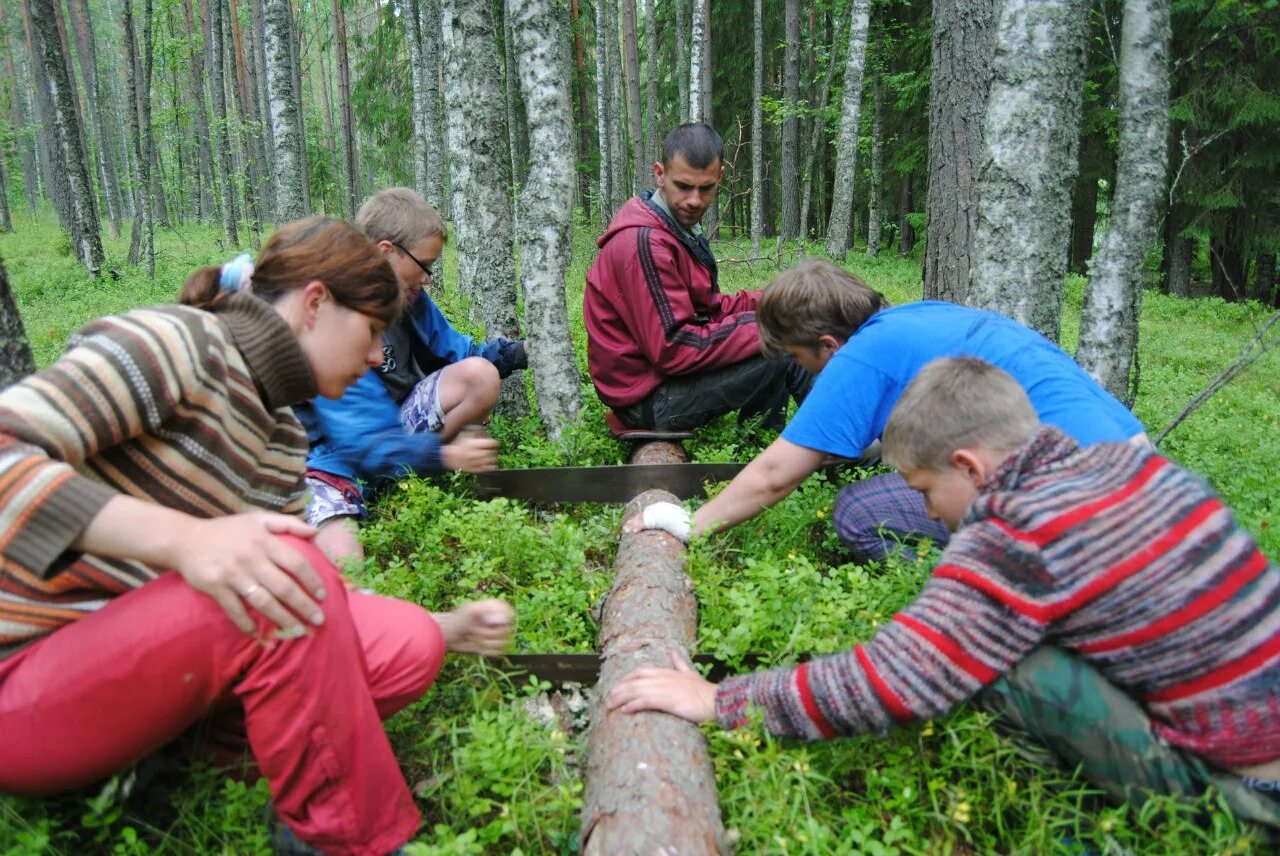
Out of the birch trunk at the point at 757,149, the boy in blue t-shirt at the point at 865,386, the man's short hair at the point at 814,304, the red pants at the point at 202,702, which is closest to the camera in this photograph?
the red pants at the point at 202,702

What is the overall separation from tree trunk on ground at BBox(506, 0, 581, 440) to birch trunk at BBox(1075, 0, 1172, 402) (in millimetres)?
2981

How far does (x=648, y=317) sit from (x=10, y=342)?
9.72ft

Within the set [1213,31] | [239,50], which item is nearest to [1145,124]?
[1213,31]

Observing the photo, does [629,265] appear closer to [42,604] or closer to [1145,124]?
[1145,124]

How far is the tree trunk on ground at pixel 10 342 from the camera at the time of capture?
2.90 meters

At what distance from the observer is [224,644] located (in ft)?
5.31

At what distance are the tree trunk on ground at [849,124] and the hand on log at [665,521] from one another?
11621mm

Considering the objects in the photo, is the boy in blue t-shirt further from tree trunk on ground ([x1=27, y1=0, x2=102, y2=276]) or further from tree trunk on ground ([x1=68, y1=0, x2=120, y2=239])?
tree trunk on ground ([x1=68, y1=0, x2=120, y2=239])

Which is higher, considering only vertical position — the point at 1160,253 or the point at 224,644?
the point at 224,644

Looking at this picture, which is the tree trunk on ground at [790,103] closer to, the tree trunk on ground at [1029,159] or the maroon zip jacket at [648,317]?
the maroon zip jacket at [648,317]

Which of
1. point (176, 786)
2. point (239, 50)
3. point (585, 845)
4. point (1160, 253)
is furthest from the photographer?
point (239, 50)

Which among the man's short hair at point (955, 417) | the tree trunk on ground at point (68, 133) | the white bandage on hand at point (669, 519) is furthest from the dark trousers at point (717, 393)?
the tree trunk on ground at point (68, 133)

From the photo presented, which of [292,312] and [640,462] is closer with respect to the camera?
[292,312]

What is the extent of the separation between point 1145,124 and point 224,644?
5.11 m
